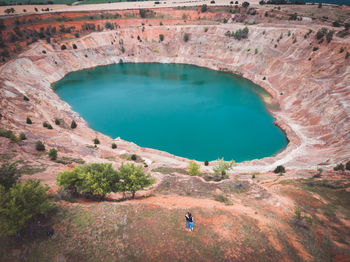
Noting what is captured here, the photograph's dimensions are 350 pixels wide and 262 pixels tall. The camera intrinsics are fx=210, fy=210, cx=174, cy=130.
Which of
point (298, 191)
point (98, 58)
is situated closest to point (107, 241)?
point (298, 191)

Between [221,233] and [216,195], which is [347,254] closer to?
[221,233]

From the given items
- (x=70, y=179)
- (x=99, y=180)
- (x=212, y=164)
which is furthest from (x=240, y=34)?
(x=70, y=179)

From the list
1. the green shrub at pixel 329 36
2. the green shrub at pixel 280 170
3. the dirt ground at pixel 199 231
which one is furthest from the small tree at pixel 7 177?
the green shrub at pixel 329 36

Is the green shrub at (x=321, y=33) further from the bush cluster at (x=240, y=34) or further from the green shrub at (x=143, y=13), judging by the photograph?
the green shrub at (x=143, y=13)

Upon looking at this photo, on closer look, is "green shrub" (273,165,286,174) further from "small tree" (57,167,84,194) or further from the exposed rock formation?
"small tree" (57,167,84,194)

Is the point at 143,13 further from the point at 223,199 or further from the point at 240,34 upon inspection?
the point at 223,199

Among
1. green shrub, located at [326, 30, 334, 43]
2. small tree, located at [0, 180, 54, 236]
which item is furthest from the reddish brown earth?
small tree, located at [0, 180, 54, 236]

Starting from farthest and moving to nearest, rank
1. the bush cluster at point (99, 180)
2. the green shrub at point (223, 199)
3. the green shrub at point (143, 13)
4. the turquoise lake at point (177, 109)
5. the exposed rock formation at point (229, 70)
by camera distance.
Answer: the green shrub at point (143, 13)
the turquoise lake at point (177, 109)
the exposed rock formation at point (229, 70)
the green shrub at point (223, 199)
the bush cluster at point (99, 180)
